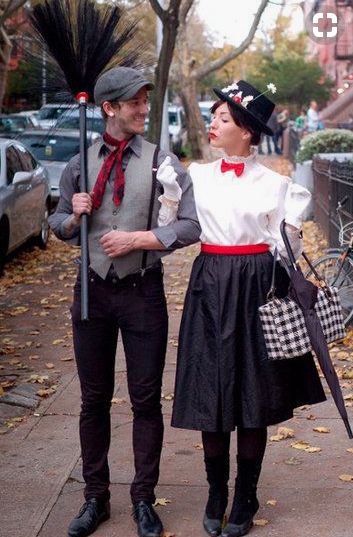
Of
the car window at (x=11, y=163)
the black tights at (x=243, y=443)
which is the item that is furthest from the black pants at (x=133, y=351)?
the car window at (x=11, y=163)

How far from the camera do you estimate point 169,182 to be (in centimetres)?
459

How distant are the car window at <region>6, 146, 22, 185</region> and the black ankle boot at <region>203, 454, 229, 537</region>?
30.3 ft

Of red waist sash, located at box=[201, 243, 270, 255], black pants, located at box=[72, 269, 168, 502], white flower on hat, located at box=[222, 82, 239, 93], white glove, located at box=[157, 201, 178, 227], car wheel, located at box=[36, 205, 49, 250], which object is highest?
white flower on hat, located at box=[222, 82, 239, 93]

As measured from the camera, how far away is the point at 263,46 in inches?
3497

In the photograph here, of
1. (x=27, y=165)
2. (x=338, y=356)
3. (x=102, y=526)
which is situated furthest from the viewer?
(x=27, y=165)

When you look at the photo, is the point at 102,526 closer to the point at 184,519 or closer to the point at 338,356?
the point at 184,519

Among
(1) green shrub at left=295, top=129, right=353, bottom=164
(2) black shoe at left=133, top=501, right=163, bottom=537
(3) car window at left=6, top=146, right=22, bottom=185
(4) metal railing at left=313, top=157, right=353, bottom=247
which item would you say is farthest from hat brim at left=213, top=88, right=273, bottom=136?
(1) green shrub at left=295, top=129, right=353, bottom=164

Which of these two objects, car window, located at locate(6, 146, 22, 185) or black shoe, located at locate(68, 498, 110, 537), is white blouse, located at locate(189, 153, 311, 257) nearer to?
black shoe, located at locate(68, 498, 110, 537)

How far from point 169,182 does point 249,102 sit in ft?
1.67

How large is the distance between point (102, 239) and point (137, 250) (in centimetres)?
17

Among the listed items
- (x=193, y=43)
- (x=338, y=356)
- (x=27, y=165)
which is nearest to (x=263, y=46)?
(x=193, y=43)

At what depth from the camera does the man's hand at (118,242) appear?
4.57 meters

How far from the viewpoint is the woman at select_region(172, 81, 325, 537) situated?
15.3 feet

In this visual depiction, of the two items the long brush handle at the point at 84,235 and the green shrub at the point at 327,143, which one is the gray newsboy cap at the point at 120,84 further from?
the green shrub at the point at 327,143
